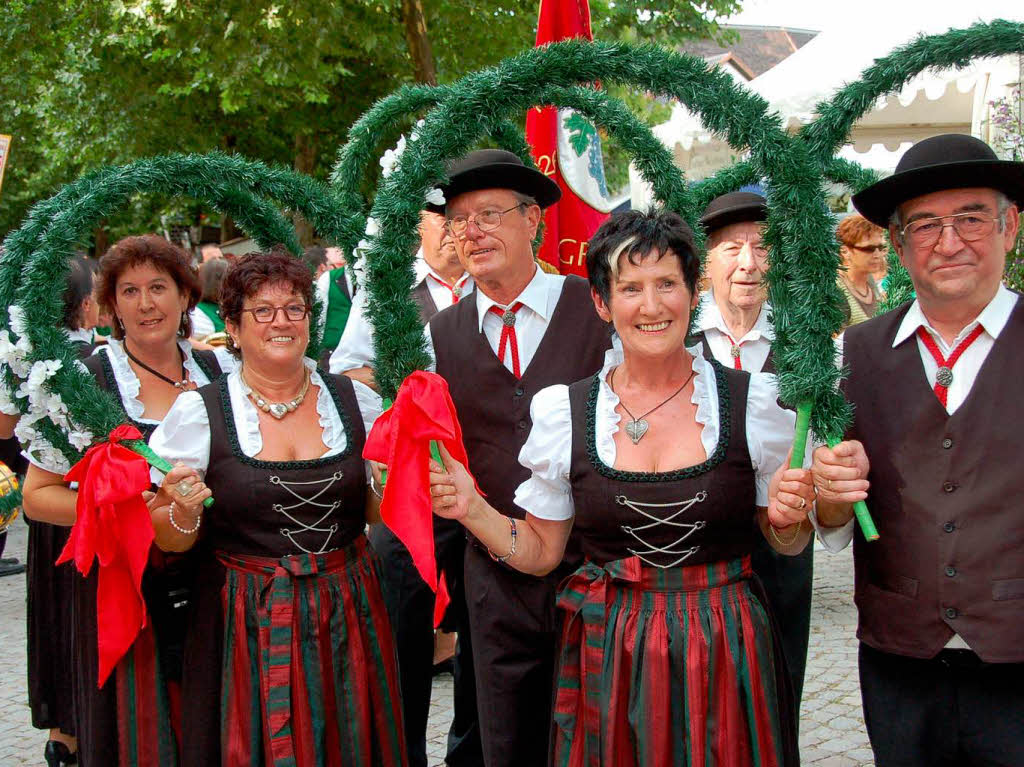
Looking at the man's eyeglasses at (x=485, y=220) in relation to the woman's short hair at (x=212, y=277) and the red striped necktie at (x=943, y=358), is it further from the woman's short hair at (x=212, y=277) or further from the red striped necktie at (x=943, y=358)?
the woman's short hair at (x=212, y=277)

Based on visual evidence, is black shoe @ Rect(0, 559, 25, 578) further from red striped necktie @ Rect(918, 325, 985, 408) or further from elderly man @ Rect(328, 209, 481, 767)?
red striped necktie @ Rect(918, 325, 985, 408)

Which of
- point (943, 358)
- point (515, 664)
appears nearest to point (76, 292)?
point (515, 664)

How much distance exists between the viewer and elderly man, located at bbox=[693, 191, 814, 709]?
131 inches

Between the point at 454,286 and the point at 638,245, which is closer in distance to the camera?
the point at 638,245

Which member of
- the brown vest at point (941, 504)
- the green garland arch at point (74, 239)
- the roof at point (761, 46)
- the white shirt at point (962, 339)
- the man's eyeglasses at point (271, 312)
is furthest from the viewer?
the roof at point (761, 46)

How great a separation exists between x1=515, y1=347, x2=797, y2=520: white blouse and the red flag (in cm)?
231

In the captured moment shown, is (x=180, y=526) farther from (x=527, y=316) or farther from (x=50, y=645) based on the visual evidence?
(x=50, y=645)

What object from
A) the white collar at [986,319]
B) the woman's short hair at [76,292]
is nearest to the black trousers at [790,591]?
the white collar at [986,319]

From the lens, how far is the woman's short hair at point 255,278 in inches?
114

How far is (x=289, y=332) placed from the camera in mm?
2910

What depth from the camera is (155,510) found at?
2818mm

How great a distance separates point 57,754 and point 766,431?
3.11m

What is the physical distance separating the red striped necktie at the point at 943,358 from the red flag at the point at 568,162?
2.53 m

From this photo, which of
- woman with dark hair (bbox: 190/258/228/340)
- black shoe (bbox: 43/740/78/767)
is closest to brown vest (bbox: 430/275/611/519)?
black shoe (bbox: 43/740/78/767)
